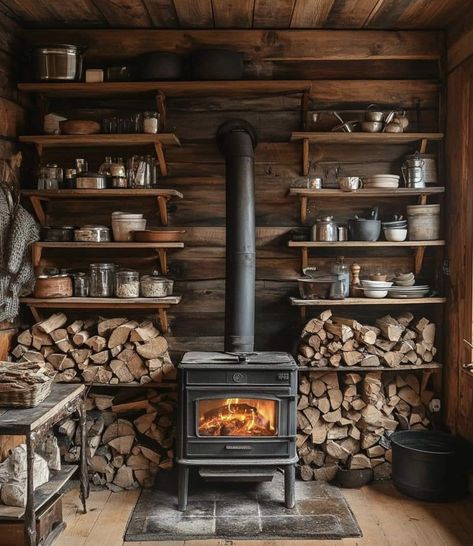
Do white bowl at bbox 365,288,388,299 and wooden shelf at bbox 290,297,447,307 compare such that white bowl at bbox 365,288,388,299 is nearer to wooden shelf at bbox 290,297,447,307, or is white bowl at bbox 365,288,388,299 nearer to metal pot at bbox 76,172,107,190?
wooden shelf at bbox 290,297,447,307

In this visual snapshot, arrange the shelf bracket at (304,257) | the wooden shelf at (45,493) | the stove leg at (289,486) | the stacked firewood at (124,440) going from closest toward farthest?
the wooden shelf at (45,493) → the stove leg at (289,486) → the stacked firewood at (124,440) → the shelf bracket at (304,257)

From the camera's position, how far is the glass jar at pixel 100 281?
3.72 m

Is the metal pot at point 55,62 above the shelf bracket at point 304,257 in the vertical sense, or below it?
above

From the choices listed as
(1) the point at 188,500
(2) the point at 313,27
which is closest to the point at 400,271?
(2) the point at 313,27

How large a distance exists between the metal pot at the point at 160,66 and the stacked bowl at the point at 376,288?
64.7 inches

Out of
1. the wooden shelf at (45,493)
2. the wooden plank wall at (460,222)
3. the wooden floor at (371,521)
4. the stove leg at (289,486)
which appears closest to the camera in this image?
the wooden shelf at (45,493)

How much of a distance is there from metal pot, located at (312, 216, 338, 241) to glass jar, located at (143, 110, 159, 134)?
3.61 ft

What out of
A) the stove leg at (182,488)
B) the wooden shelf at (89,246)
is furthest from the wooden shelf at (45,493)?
the wooden shelf at (89,246)

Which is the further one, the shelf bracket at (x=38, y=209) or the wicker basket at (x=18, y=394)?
the shelf bracket at (x=38, y=209)

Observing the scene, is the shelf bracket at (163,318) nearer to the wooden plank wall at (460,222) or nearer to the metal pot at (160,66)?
the metal pot at (160,66)

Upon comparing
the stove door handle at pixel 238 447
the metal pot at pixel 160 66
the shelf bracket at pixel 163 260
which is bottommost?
the stove door handle at pixel 238 447

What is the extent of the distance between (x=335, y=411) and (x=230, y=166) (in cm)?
156

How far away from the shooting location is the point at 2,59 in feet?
11.8

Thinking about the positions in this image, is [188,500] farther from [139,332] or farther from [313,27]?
[313,27]
